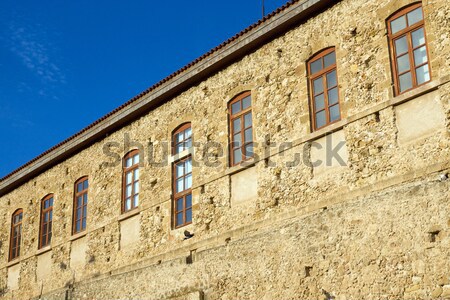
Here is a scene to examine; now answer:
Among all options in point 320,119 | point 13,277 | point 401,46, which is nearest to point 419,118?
point 401,46

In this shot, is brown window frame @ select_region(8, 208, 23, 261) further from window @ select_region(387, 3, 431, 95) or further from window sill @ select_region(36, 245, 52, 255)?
window @ select_region(387, 3, 431, 95)

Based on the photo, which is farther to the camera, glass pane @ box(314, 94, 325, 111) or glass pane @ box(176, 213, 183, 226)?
glass pane @ box(176, 213, 183, 226)

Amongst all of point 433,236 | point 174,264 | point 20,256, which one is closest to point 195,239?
point 174,264

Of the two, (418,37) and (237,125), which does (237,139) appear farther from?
(418,37)

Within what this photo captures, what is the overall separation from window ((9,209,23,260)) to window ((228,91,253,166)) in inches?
354

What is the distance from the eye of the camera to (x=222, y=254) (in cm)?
1417

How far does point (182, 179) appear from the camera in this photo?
1609cm

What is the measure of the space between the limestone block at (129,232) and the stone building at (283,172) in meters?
0.05

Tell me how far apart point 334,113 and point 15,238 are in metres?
12.0

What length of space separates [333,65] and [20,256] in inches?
452

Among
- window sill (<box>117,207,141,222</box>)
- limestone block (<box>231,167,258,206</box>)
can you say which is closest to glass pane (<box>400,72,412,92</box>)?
limestone block (<box>231,167,258,206</box>)

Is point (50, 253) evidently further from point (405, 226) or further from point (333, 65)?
point (405, 226)

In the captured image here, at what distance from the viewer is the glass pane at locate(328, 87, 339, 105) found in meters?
13.2

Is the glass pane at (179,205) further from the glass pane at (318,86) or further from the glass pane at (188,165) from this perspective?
the glass pane at (318,86)
